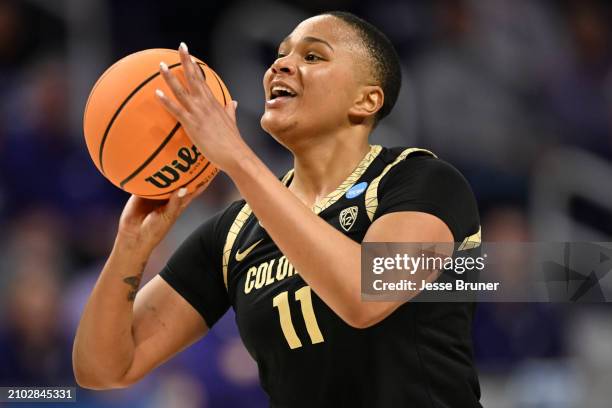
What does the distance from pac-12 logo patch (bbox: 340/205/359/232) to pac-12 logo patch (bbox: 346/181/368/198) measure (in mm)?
74

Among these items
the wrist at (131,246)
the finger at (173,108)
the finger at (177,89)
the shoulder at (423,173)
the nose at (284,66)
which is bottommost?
the wrist at (131,246)

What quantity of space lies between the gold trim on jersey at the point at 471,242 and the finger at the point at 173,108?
3.25 feet

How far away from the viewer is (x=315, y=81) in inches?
134

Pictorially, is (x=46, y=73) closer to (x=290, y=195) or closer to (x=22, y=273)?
(x=22, y=273)

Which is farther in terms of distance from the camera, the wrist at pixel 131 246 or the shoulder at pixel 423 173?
the wrist at pixel 131 246

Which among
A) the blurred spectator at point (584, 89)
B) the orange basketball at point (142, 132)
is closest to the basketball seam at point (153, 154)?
the orange basketball at point (142, 132)

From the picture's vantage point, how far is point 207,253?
361 cm

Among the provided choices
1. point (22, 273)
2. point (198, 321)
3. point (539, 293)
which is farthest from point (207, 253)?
point (539, 293)

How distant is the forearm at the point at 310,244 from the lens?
2695mm

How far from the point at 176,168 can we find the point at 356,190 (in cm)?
65

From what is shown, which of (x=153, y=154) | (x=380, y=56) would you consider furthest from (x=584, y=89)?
(x=153, y=154)

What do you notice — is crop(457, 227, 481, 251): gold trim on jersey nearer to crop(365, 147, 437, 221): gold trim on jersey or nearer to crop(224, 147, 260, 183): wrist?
crop(365, 147, 437, 221): gold trim on jersey

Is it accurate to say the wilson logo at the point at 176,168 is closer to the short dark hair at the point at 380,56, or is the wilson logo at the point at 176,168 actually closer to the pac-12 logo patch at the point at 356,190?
the pac-12 logo patch at the point at 356,190

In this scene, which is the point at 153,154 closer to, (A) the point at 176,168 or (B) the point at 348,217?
(A) the point at 176,168
